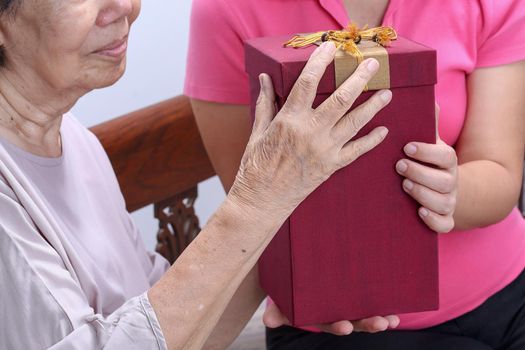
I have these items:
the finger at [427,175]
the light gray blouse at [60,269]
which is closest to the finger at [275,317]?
the light gray blouse at [60,269]

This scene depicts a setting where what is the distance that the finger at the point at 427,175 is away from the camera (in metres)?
1.37

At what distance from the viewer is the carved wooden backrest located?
6.97 feet

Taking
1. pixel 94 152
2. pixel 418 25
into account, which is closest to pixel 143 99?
pixel 94 152

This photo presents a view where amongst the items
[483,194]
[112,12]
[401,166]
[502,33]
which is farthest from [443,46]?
[112,12]

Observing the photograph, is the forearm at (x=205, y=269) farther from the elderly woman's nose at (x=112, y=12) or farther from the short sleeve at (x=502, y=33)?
the short sleeve at (x=502, y=33)

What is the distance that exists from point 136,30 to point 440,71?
1224 mm

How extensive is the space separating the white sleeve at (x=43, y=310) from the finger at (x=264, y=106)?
0.87 feet

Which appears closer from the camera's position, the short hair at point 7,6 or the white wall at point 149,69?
the short hair at point 7,6

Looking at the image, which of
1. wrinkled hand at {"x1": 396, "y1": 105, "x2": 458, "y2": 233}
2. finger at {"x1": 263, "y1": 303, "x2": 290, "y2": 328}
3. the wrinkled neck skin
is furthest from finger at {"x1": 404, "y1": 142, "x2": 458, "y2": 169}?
the wrinkled neck skin

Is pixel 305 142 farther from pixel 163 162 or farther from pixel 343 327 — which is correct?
pixel 163 162

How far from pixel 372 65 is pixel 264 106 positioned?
6.1 inches

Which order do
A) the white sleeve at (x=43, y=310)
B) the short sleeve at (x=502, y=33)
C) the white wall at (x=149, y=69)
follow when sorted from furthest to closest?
→ the white wall at (x=149, y=69)
the short sleeve at (x=502, y=33)
the white sleeve at (x=43, y=310)

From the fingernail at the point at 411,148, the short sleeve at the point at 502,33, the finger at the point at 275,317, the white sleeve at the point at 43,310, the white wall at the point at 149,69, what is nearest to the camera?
the white sleeve at the point at 43,310

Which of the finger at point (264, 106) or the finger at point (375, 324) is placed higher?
the finger at point (264, 106)
